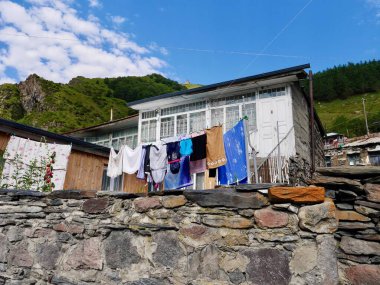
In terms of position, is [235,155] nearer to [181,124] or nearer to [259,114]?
[259,114]

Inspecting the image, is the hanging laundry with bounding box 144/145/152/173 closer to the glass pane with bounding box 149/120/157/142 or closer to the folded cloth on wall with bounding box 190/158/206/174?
the folded cloth on wall with bounding box 190/158/206/174

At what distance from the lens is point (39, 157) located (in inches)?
309

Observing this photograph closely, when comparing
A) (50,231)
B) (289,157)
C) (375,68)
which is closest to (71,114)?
(289,157)

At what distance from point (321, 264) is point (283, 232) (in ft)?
1.07

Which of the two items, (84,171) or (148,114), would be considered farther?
(148,114)

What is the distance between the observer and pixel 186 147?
25.1 feet

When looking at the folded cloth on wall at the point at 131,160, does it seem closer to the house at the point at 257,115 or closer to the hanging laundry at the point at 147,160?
the hanging laundry at the point at 147,160

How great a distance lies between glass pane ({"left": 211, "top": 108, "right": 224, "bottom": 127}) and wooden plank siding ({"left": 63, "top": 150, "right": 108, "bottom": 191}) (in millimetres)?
4827

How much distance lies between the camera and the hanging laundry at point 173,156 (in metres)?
7.94

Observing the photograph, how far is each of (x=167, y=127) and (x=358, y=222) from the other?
11684 mm

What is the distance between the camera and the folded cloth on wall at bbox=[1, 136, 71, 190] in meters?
7.38

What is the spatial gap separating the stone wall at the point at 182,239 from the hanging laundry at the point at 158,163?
187 inches

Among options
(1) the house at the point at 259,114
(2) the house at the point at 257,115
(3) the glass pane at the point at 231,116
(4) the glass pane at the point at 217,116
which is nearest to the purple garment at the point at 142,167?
(2) the house at the point at 257,115

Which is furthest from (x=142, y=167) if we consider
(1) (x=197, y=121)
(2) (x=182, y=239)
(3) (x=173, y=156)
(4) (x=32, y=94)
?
(4) (x=32, y=94)
